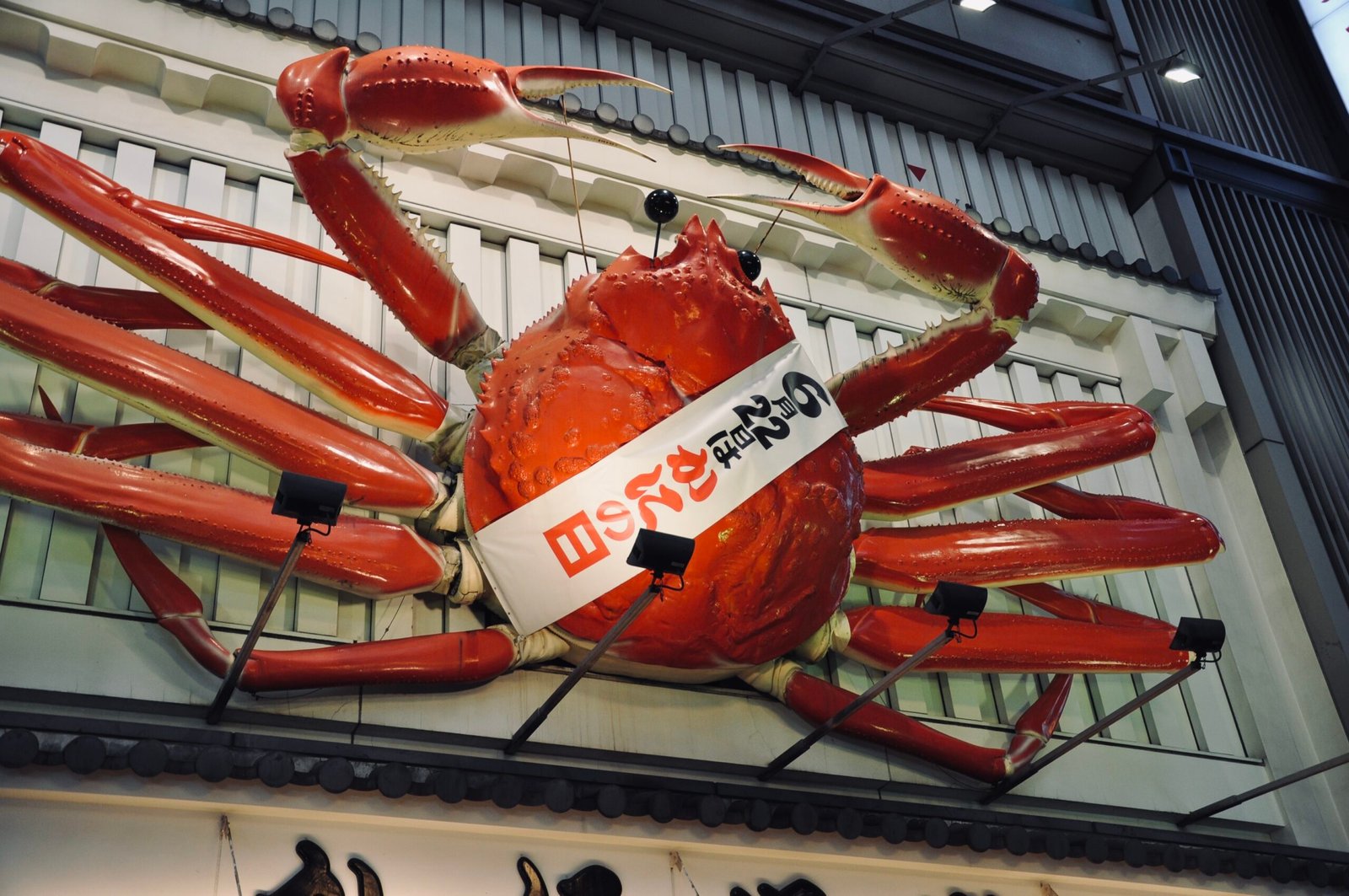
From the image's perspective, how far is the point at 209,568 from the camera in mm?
3824

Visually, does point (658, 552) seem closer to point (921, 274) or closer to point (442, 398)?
point (442, 398)

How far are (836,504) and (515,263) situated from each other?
1.65m

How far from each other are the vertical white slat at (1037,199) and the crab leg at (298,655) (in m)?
3.89

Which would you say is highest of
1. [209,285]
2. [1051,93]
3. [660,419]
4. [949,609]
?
[1051,93]

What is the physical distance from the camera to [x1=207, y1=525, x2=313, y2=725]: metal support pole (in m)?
2.99

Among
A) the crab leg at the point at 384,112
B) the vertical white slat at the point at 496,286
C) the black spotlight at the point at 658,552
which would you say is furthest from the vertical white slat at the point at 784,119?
the black spotlight at the point at 658,552

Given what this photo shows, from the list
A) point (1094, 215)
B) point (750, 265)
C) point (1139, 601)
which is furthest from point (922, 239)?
point (1094, 215)

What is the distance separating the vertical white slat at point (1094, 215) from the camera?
21.7ft

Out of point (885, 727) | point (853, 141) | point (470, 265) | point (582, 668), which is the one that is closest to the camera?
point (582, 668)

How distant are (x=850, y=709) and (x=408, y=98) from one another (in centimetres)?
204

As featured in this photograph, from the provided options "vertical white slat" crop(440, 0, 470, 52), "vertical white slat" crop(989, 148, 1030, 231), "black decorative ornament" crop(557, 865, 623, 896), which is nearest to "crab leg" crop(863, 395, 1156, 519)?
"black decorative ornament" crop(557, 865, 623, 896)

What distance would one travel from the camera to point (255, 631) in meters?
3.17

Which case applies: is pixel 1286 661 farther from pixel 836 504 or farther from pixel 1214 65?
pixel 1214 65

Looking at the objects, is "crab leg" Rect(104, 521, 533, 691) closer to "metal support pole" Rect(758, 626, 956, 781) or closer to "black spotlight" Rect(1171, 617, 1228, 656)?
"metal support pole" Rect(758, 626, 956, 781)
